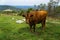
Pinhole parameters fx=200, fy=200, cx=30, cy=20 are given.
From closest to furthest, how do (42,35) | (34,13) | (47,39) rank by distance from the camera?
(47,39) → (42,35) → (34,13)

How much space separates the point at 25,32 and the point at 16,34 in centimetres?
75

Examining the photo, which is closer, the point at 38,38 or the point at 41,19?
Result: the point at 38,38

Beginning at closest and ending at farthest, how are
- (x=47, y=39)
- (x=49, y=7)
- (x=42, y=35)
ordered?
(x=47, y=39) → (x=42, y=35) → (x=49, y=7)

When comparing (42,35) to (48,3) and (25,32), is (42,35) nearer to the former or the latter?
(25,32)

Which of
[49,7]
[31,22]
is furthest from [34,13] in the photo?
[49,7]

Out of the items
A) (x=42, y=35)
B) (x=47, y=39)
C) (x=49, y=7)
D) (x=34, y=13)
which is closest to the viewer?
(x=47, y=39)

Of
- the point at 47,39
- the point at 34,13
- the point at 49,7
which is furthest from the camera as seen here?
the point at 49,7

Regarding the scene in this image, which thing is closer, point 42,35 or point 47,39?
point 47,39

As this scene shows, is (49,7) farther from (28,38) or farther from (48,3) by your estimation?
(28,38)

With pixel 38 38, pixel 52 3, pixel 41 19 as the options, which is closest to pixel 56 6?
pixel 52 3

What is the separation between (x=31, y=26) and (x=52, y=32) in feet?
4.72

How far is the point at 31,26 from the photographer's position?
43.1 ft

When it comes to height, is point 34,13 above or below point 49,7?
above

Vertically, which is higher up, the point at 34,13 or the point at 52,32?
the point at 34,13
